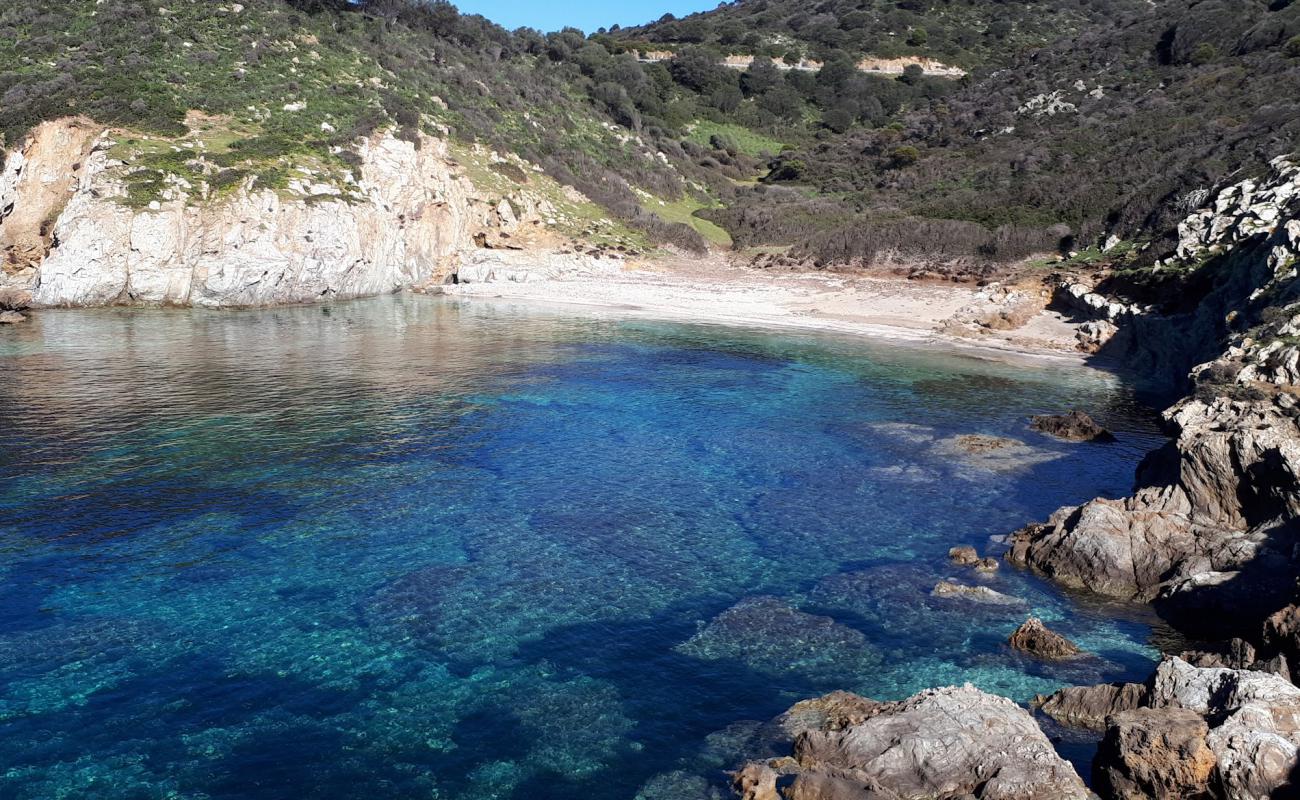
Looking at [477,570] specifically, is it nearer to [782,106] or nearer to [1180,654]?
[1180,654]

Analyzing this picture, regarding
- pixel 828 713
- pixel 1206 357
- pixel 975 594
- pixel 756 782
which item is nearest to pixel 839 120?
pixel 1206 357

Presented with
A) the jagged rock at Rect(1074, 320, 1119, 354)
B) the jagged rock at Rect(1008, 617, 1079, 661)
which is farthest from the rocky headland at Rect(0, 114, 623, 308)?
the jagged rock at Rect(1008, 617, 1079, 661)

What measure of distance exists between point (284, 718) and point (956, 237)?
48.7 m

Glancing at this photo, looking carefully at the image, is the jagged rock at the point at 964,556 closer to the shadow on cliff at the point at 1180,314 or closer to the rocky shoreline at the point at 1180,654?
the rocky shoreline at the point at 1180,654

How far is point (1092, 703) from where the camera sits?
11.1 meters

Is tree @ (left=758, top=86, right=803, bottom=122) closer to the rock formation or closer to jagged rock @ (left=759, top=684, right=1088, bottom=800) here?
the rock formation

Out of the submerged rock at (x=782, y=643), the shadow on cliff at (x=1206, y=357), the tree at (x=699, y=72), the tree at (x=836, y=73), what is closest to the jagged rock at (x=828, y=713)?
the submerged rock at (x=782, y=643)

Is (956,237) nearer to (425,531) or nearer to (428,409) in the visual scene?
(428,409)

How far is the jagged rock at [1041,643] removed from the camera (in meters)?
13.0

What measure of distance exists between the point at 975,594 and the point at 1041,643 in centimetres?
213

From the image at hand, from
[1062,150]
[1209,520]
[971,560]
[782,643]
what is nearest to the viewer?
[782,643]

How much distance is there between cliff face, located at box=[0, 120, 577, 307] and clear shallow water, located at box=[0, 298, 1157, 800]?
41.2 ft

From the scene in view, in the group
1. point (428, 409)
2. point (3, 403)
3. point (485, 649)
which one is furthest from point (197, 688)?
point (3, 403)

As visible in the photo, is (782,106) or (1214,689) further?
(782,106)
